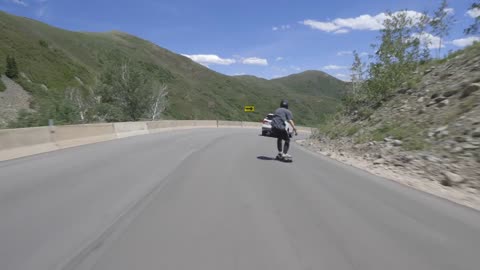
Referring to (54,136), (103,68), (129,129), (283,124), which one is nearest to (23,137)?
(54,136)

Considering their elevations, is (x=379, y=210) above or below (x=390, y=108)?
below

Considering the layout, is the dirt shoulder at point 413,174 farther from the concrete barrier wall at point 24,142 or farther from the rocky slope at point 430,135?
the concrete barrier wall at point 24,142

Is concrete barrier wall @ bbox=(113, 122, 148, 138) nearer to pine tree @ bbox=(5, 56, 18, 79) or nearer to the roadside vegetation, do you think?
the roadside vegetation

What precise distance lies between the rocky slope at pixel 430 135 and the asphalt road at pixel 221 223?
1.51m

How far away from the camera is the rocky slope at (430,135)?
30.7ft

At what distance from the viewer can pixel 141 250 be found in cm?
416

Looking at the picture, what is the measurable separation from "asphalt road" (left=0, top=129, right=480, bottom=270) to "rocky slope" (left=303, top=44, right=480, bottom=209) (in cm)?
151

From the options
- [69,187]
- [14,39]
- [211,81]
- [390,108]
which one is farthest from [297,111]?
[69,187]

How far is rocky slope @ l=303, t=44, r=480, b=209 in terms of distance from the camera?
30.7 ft

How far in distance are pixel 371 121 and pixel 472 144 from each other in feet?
28.3

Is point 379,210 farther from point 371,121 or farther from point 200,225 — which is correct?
point 371,121

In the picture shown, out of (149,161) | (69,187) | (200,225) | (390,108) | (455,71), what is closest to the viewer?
(200,225)

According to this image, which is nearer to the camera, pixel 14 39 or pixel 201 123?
pixel 201 123

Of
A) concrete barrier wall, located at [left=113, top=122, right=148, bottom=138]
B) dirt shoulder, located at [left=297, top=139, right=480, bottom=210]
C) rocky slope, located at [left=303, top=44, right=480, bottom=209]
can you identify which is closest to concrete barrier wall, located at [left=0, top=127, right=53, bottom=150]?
concrete barrier wall, located at [left=113, top=122, right=148, bottom=138]
